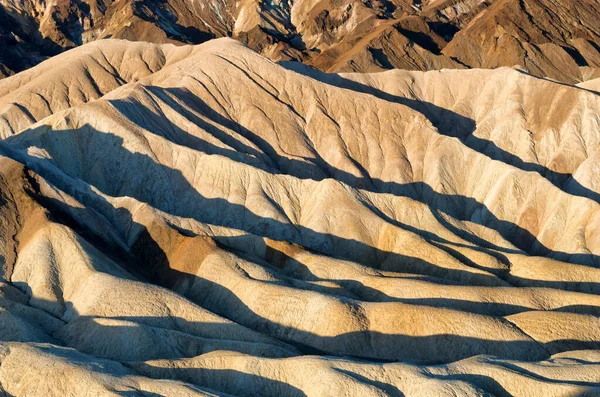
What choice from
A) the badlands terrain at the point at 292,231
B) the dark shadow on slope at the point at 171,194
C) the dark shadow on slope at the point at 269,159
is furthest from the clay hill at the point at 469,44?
the dark shadow on slope at the point at 171,194

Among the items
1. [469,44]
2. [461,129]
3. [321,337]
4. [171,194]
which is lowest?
[469,44]

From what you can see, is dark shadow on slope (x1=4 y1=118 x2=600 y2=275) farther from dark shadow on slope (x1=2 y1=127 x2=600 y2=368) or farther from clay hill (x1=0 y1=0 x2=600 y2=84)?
clay hill (x1=0 y1=0 x2=600 y2=84)

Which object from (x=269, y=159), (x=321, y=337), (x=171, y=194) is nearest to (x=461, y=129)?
(x=269, y=159)

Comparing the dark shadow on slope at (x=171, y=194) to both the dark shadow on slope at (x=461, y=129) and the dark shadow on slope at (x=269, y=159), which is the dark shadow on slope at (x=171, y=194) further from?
the dark shadow on slope at (x=461, y=129)

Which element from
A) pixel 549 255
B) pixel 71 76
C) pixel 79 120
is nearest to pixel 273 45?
pixel 71 76

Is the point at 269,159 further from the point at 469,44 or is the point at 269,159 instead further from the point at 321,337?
the point at 469,44

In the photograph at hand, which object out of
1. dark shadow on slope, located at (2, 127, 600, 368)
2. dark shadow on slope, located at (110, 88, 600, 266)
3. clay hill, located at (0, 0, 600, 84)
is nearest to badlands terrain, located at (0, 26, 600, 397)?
dark shadow on slope, located at (2, 127, 600, 368)
